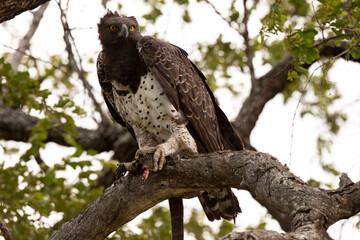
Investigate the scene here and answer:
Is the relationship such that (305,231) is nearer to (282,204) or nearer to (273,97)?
(282,204)

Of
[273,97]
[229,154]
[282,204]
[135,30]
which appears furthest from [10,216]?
[273,97]

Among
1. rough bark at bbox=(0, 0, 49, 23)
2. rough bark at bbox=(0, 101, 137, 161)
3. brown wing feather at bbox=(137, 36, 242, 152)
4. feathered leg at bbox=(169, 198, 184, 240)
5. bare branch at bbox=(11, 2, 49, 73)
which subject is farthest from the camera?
bare branch at bbox=(11, 2, 49, 73)

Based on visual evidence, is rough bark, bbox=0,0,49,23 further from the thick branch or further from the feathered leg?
the thick branch

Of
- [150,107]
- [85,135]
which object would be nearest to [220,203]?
[150,107]

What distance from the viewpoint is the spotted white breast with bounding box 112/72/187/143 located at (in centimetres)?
571

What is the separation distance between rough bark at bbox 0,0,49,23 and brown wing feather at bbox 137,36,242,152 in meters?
1.47

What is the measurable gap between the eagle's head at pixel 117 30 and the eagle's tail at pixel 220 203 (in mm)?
1887

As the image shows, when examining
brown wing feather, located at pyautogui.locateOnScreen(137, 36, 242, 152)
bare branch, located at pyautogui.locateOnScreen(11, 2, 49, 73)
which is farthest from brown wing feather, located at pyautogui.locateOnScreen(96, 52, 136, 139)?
bare branch, located at pyautogui.locateOnScreen(11, 2, 49, 73)

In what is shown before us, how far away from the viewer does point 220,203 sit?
5684mm

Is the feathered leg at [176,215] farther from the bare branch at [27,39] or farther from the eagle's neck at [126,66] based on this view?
the bare branch at [27,39]

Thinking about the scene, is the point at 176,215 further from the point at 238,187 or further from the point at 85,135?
the point at 85,135

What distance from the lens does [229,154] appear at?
4.33 meters

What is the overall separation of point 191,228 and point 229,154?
18.5ft

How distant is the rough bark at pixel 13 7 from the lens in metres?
4.39
